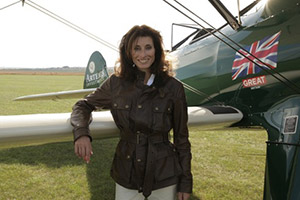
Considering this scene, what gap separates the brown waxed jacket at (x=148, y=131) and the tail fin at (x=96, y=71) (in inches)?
210

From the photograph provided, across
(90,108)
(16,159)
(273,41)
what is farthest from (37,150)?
(273,41)

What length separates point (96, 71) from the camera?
7293 millimetres

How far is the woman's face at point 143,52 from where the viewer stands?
163 cm

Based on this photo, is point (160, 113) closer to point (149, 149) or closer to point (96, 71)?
point (149, 149)

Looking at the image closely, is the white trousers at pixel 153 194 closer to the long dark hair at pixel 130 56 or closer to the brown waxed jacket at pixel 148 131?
the brown waxed jacket at pixel 148 131

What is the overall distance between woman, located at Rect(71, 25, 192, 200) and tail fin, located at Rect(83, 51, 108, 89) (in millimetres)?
5284

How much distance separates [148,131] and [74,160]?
3.25 metres

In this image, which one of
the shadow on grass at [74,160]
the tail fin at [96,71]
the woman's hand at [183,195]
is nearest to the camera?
the woman's hand at [183,195]

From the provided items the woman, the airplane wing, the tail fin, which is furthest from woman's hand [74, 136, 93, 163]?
the tail fin

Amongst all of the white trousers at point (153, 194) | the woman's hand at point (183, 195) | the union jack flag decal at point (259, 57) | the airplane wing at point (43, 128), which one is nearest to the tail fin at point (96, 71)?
the union jack flag decal at point (259, 57)

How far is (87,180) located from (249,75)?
2442 mm

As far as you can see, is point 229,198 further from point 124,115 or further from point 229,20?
point 124,115

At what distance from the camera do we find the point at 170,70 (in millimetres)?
1768

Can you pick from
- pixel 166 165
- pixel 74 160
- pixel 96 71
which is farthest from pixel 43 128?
pixel 96 71
